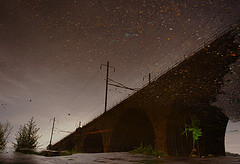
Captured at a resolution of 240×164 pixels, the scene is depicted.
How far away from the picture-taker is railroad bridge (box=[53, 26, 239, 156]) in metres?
6.64

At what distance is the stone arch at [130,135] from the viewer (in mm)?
17016

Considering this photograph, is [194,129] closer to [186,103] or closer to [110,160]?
[186,103]

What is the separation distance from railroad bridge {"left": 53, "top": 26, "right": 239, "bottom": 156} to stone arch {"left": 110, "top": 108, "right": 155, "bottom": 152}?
17.0 inches

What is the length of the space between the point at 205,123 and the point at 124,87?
6.65 m

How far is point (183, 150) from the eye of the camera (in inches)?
402

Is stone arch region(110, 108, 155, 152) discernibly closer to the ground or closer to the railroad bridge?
the railroad bridge

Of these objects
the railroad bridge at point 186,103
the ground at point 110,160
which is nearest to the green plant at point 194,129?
the railroad bridge at point 186,103

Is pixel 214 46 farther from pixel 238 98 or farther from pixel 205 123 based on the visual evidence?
pixel 205 123

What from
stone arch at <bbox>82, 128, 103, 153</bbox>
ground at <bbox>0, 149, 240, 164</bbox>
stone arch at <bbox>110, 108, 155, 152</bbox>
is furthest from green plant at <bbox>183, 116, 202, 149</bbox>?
stone arch at <bbox>82, 128, 103, 153</bbox>

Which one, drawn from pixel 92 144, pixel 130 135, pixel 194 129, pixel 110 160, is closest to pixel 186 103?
pixel 194 129

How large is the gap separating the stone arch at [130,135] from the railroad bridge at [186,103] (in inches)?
17.0

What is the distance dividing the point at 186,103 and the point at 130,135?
32.5 feet

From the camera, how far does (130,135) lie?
58.4ft

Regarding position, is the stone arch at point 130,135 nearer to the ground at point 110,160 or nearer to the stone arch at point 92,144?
the stone arch at point 92,144
